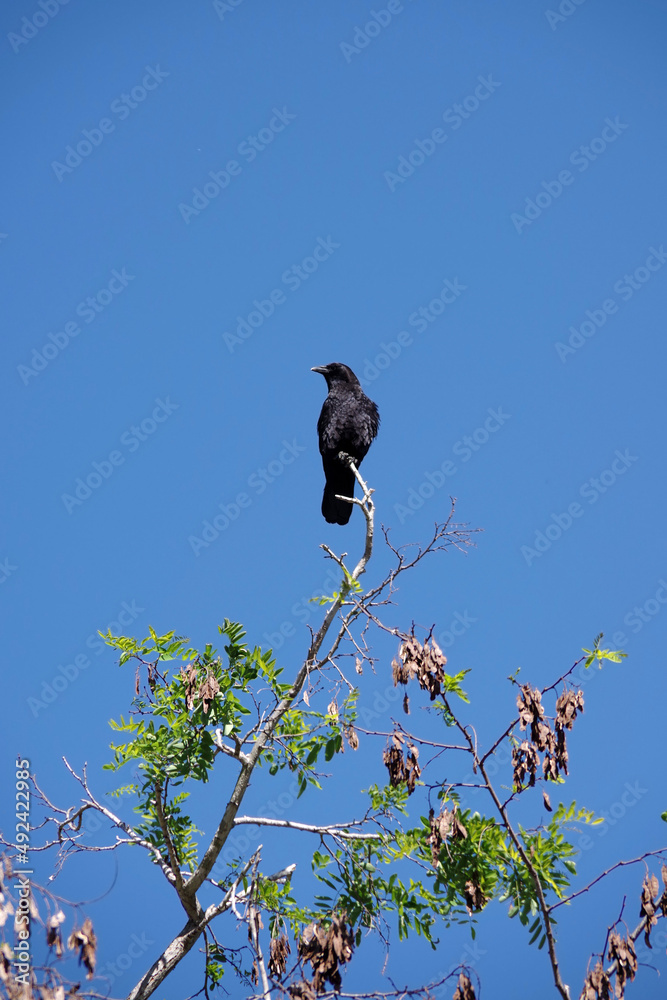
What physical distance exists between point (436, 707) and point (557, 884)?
1.41 metres

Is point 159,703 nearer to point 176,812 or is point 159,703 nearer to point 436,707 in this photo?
point 176,812

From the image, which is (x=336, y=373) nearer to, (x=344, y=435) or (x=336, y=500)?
(x=344, y=435)

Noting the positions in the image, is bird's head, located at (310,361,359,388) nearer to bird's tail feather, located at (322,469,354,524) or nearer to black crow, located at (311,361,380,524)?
black crow, located at (311,361,380,524)

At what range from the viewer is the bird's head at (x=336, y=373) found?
31.7 ft

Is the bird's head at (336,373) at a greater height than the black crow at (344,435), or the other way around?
the bird's head at (336,373)

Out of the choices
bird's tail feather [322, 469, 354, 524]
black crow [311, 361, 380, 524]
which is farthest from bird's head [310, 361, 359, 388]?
bird's tail feather [322, 469, 354, 524]

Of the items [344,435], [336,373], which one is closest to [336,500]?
[344,435]

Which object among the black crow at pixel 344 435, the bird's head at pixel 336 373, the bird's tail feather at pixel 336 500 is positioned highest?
the bird's head at pixel 336 373

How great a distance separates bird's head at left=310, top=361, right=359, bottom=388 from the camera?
31.7ft

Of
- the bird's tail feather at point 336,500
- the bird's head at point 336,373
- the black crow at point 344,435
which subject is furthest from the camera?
the bird's head at point 336,373

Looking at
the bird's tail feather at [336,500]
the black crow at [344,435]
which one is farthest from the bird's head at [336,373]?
the bird's tail feather at [336,500]

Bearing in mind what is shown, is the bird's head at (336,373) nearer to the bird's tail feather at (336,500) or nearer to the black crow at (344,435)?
the black crow at (344,435)

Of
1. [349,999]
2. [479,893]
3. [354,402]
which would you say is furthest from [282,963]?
[354,402]

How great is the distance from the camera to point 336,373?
9.74 meters
